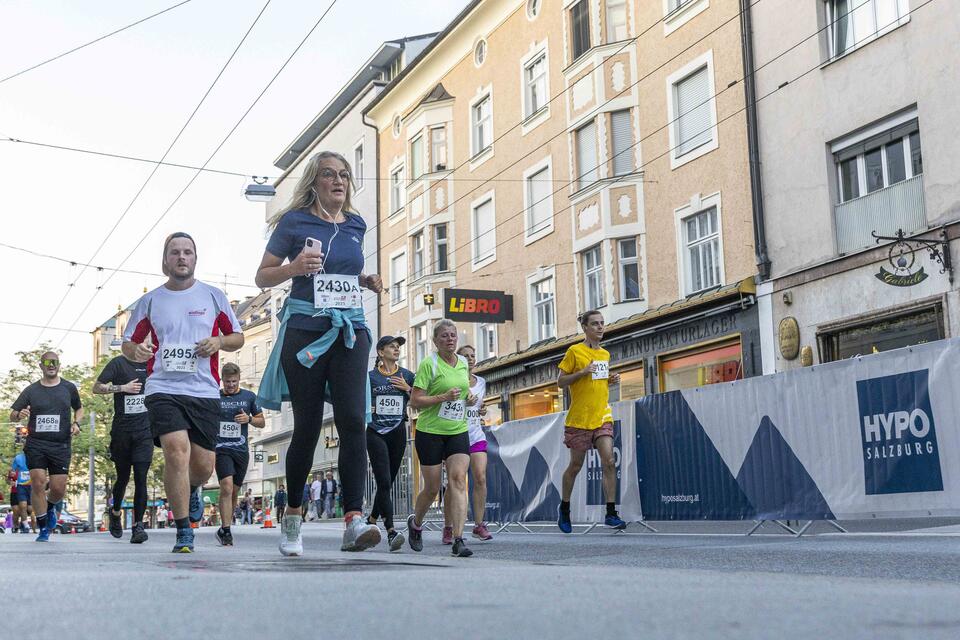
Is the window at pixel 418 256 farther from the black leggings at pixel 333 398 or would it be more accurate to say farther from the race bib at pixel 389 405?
the black leggings at pixel 333 398

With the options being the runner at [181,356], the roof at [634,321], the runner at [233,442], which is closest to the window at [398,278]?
the roof at [634,321]

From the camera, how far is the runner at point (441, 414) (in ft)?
27.8

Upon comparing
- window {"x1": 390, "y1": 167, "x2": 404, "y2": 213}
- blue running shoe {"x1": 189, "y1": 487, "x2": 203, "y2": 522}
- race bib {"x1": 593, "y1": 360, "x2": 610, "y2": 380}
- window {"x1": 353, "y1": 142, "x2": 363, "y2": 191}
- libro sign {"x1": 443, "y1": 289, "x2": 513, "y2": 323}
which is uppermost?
window {"x1": 353, "y1": 142, "x2": 363, "y2": 191}

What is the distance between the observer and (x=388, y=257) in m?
39.7

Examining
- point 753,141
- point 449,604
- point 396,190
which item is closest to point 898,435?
point 449,604

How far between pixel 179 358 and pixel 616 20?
20725 mm

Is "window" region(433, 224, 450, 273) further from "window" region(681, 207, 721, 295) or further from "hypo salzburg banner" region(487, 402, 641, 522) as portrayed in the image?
"hypo salzburg banner" region(487, 402, 641, 522)

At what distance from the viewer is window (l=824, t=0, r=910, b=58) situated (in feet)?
61.1

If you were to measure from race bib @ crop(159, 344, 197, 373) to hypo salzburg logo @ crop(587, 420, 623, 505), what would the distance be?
5549 millimetres

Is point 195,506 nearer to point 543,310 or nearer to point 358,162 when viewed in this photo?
point 543,310

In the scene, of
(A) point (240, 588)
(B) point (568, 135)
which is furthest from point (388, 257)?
(A) point (240, 588)

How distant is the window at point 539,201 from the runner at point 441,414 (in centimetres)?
2022

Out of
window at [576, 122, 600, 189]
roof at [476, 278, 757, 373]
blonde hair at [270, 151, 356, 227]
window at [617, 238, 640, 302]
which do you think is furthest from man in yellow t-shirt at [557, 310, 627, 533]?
window at [576, 122, 600, 189]

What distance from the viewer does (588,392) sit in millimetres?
11500
